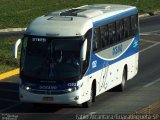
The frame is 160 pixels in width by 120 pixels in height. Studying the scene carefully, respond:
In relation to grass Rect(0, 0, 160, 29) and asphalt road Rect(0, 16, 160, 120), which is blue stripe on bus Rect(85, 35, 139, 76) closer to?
asphalt road Rect(0, 16, 160, 120)

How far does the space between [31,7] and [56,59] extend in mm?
35722

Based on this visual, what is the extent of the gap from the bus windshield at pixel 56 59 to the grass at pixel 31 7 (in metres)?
26.0

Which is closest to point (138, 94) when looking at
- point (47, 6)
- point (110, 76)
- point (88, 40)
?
point (110, 76)

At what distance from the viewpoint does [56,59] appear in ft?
72.6

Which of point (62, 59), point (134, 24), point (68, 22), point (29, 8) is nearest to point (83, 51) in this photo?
point (62, 59)

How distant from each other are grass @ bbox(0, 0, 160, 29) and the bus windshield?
1023 inches

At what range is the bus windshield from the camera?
72.3 feet

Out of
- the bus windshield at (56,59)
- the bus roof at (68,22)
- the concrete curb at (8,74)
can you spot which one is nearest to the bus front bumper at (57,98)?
the bus windshield at (56,59)

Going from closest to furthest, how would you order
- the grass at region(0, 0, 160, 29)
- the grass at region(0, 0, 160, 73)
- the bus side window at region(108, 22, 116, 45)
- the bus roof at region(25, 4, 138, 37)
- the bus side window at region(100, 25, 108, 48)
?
the bus roof at region(25, 4, 138, 37)
the bus side window at region(100, 25, 108, 48)
the bus side window at region(108, 22, 116, 45)
the grass at region(0, 0, 160, 73)
the grass at region(0, 0, 160, 29)

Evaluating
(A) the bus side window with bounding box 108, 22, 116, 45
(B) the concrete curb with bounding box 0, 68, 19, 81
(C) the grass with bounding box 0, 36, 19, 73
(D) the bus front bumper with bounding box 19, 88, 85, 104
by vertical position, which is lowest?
(C) the grass with bounding box 0, 36, 19, 73

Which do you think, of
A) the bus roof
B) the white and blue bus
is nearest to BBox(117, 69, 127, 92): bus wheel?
the white and blue bus

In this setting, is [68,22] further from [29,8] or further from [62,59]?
[29,8]

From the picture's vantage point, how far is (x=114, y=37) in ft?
84.2

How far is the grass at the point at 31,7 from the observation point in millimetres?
50219
